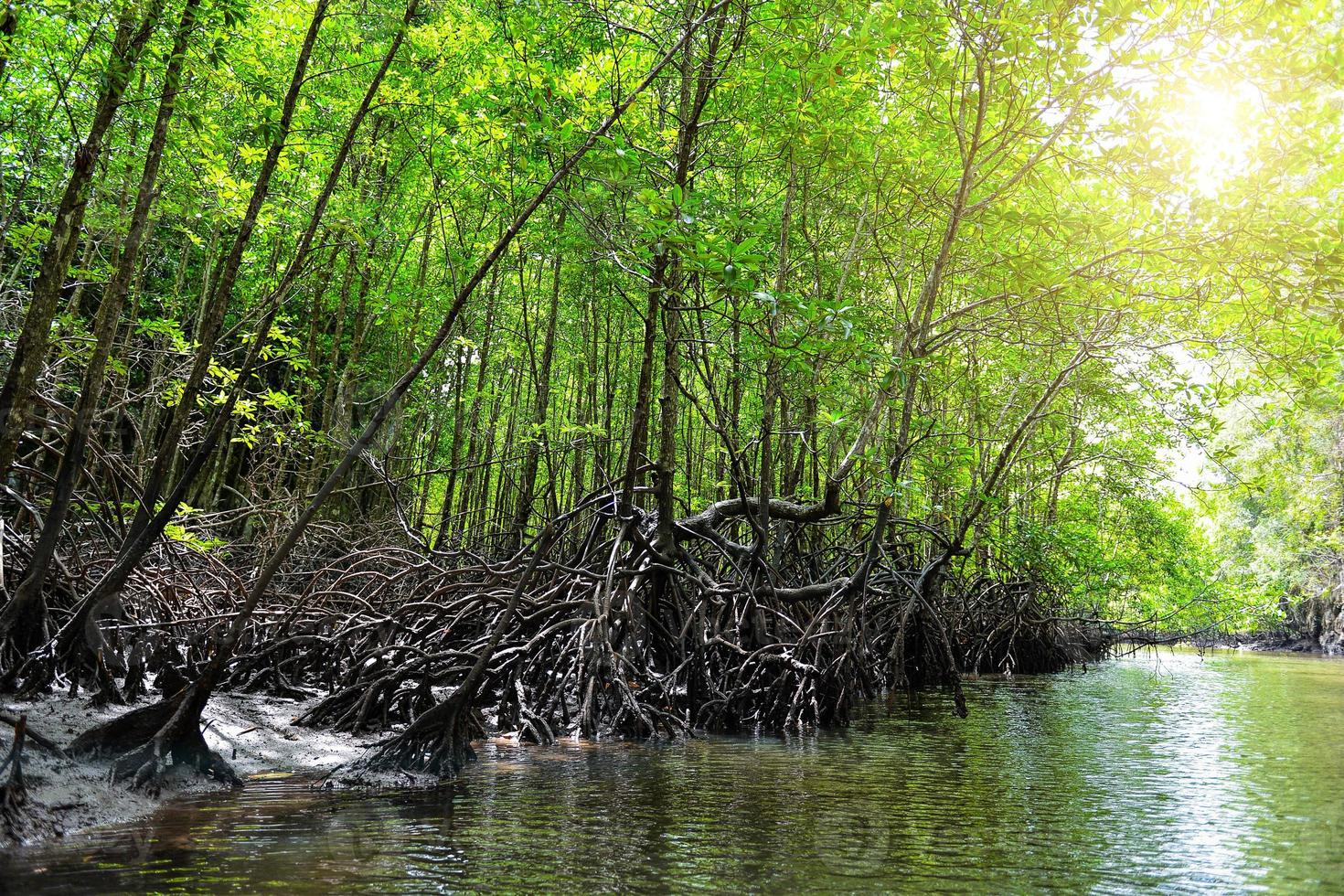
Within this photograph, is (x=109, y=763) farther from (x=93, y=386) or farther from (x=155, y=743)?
(x=93, y=386)

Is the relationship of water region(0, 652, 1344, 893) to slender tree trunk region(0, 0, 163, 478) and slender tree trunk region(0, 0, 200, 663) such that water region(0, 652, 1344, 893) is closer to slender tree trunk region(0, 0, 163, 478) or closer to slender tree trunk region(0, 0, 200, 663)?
slender tree trunk region(0, 0, 200, 663)

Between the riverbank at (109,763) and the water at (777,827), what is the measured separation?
19 cm

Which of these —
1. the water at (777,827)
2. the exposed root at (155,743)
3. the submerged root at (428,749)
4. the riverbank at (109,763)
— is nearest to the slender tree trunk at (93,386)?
the riverbank at (109,763)

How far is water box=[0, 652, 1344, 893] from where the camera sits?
3205 mm

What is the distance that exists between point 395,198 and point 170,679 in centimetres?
947

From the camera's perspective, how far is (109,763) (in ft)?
13.1

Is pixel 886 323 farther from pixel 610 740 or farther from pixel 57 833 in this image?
pixel 57 833

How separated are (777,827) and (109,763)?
10.1 ft

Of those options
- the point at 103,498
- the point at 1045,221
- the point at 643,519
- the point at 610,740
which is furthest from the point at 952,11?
the point at 103,498

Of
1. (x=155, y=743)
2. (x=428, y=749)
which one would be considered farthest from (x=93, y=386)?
(x=428, y=749)

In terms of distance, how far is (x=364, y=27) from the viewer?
10539 mm

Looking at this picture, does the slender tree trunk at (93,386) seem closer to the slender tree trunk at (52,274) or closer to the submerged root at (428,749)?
the slender tree trunk at (52,274)

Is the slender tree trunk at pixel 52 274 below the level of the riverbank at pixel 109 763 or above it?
A: above

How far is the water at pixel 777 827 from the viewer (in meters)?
3.21
